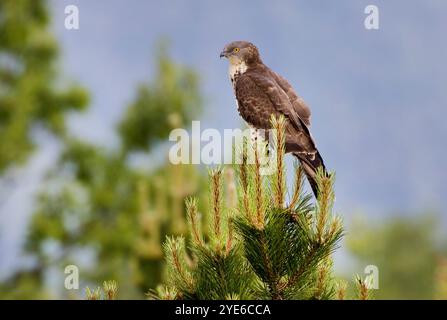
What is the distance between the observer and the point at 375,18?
718cm

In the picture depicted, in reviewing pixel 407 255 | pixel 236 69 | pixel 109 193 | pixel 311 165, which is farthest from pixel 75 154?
pixel 407 255

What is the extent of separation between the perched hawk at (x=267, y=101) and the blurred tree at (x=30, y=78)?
18.4 metres

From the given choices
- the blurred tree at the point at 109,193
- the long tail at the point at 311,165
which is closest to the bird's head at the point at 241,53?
the long tail at the point at 311,165

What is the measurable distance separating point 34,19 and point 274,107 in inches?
867

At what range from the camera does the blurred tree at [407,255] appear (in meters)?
54.2

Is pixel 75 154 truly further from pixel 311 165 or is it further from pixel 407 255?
pixel 407 255

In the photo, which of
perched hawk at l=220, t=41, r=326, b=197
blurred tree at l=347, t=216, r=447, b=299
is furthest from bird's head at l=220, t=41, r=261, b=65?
blurred tree at l=347, t=216, r=447, b=299

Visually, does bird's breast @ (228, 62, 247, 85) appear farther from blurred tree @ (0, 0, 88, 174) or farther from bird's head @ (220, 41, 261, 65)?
blurred tree @ (0, 0, 88, 174)

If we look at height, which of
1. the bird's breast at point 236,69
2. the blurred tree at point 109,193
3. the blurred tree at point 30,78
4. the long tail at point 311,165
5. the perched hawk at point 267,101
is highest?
the blurred tree at point 30,78

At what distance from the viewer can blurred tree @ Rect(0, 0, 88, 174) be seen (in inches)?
979

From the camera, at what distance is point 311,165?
216 inches

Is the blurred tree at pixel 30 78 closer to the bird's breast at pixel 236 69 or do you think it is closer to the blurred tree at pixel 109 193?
the blurred tree at pixel 109 193
